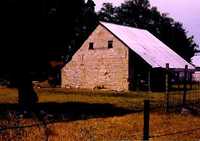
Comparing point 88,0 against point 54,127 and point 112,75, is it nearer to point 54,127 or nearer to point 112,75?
point 54,127

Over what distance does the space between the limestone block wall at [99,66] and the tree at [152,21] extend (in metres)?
34.7

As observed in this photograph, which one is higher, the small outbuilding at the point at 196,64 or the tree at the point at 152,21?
the tree at the point at 152,21

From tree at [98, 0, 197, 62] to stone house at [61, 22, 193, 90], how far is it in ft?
104

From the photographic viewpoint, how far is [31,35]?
2075 centimetres

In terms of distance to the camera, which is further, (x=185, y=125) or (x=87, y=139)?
(x=185, y=125)

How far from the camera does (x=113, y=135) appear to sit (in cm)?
1421

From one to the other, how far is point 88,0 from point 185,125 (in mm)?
11521

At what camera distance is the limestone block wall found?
1799 inches

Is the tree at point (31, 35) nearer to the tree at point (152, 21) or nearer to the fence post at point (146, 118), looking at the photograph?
the fence post at point (146, 118)

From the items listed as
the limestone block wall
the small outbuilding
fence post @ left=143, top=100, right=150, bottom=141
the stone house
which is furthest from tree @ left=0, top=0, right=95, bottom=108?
the small outbuilding

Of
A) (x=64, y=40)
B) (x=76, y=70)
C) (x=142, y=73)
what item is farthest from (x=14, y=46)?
(x=76, y=70)

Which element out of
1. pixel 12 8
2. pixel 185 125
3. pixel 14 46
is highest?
pixel 12 8

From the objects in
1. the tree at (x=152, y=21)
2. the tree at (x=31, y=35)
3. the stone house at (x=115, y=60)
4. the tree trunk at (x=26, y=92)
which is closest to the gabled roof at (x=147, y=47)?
the stone house at (x=115, y=60)

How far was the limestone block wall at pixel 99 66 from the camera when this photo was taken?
4569cm
